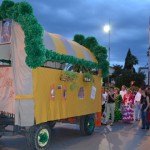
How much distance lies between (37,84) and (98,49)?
4.24m

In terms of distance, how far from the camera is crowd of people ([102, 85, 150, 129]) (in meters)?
12.8

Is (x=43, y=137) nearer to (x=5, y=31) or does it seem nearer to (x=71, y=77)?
(x=71, y=77)

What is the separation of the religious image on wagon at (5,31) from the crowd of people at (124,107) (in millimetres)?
6599

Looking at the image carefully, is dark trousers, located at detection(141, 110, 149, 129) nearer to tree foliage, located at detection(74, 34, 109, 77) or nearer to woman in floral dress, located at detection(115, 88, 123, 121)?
woman in floral dress, located at detection(115, 88, 123, 121)

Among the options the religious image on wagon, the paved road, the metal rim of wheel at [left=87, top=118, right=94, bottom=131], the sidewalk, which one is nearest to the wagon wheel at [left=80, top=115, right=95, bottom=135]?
the metal rim of wheel at [left=87, top=118, right=94, bottom=131]

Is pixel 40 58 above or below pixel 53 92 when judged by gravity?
above

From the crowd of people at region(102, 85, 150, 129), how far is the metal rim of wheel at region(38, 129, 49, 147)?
564 cm

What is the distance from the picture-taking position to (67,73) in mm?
9047

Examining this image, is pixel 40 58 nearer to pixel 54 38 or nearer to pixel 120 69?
pixel 54 38

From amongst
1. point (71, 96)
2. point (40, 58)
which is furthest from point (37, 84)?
point (71, 96)

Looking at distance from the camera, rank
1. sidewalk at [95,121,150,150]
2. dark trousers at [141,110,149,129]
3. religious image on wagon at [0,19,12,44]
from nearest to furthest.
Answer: religious image on wagon at [0,19,12,44]
sidewalk at [95,121,150,150]
dark trousers at [141,110,149,129]

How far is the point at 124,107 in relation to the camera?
15.3 meters

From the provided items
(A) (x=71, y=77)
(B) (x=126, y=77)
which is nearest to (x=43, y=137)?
(A) (x=71, y=77)

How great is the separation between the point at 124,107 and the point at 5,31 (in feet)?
28.2
